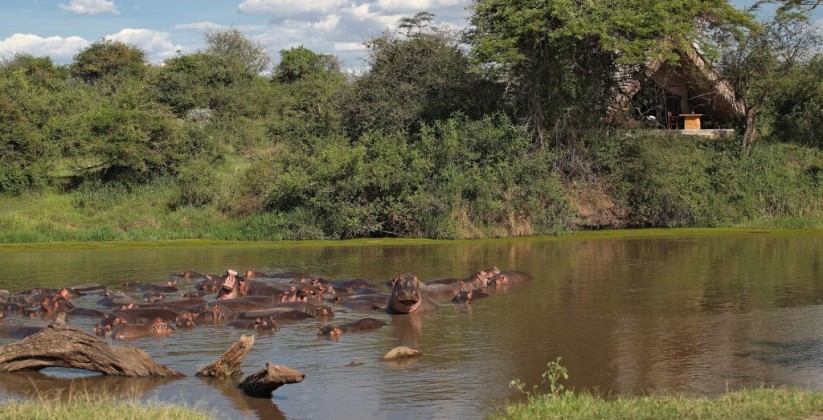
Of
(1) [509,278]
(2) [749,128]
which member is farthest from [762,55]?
(1) [509,278]

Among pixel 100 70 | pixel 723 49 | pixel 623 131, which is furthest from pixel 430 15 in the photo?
pixel 100 70

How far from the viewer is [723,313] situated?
498 inches

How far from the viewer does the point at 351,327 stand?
11.9 m

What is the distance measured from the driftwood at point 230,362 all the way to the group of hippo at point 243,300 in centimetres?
219

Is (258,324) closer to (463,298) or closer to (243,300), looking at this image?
(243,300)

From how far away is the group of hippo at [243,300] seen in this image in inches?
474

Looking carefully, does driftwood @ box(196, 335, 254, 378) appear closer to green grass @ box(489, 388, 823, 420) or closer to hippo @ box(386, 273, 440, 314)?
green grass @ box(489, 388, 823, 420)

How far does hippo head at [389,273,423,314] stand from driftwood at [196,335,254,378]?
3.48 m

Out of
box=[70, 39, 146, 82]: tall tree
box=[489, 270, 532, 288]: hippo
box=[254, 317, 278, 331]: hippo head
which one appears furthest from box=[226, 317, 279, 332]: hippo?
box=[70, 39, 146, 82]: tall tree

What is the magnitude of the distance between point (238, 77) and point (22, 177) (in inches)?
378

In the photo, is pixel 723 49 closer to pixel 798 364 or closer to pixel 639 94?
pixel 639 94

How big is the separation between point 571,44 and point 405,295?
Result: 43.4ft

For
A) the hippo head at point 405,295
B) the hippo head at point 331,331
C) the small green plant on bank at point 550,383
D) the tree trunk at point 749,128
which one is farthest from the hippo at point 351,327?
the tree trunk at point 749,128

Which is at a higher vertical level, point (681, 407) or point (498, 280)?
point (681, 407)
